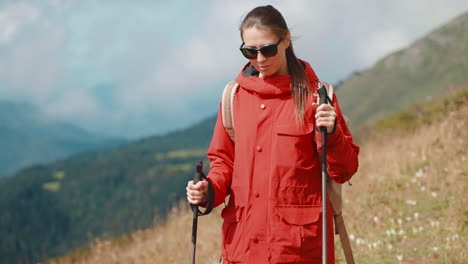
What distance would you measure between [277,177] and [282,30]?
93 centimetres

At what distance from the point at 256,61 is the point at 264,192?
0.82 m

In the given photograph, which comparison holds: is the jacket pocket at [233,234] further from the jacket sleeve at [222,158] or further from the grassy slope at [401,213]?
the grassy slope at [401,213]

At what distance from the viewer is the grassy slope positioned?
751 centimetres

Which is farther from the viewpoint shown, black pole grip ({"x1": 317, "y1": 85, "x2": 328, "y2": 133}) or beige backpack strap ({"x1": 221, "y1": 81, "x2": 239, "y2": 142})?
beige backpack strap ({"x1": 221, "y1": 81, "x2": 239, "y2": 142})

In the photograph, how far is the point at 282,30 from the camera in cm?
351

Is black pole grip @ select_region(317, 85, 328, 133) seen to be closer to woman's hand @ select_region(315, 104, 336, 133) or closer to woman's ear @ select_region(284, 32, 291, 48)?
woman's hand @ select_region(315, 104, 336, 133)

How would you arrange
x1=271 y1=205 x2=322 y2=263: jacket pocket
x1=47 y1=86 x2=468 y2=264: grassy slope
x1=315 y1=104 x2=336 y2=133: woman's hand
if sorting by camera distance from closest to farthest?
1. x1=315 y1=104 x2=336 y2=133: woman's hand
2. x1=271 y1=205 x2=322 y2=263: jacket pocket
3. x1=47 y1=86 x2=468 y2=264: grassy slope

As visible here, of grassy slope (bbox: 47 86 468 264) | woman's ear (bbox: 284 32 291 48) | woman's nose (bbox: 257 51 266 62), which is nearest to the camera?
woman's nose (bbox: 257 51 266 62)

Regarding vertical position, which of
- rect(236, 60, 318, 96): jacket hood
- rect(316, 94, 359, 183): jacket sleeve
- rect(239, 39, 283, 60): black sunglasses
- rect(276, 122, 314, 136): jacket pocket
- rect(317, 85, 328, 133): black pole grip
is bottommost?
rect(316, 94, 359, 183): jacket sleeve

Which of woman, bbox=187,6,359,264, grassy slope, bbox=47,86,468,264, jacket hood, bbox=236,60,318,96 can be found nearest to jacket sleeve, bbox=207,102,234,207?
woman, bbox=187,6,359,264

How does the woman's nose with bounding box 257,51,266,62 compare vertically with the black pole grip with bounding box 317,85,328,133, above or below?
above

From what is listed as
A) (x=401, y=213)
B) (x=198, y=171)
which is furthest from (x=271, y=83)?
(x=401, y=213)

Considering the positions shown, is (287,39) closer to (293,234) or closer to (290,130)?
(290,130)

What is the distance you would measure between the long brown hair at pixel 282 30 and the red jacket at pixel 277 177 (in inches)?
2.1
